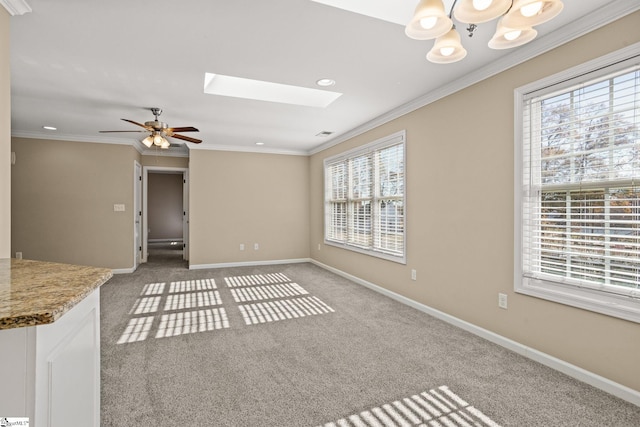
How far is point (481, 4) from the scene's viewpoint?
4.13 ft

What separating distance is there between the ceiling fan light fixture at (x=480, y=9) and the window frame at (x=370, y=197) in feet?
8.85

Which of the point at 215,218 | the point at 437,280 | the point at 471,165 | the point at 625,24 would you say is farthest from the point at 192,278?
the point at 625,24

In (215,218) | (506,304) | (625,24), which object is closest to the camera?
(625,24)

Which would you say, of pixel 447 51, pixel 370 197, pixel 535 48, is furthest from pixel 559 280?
pixel 370 197

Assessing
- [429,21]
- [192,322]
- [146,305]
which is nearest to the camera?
[429,21]

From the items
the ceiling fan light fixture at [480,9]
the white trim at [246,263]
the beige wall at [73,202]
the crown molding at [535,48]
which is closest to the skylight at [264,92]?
the crown molding at [535,48]

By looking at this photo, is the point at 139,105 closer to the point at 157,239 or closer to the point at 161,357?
the point at 161,357

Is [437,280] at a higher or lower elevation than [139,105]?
lower

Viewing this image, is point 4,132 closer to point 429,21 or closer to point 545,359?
point 429,21

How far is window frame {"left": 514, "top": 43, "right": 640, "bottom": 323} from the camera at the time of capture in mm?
1992

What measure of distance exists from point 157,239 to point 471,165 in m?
10.6

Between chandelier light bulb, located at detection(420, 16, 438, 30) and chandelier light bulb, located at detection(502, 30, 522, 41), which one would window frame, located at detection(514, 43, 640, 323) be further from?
chandelier light bulb, located at detection(420, 16, 438, 30)

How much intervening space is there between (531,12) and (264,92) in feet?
9.82

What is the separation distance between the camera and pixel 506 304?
8.96ft
